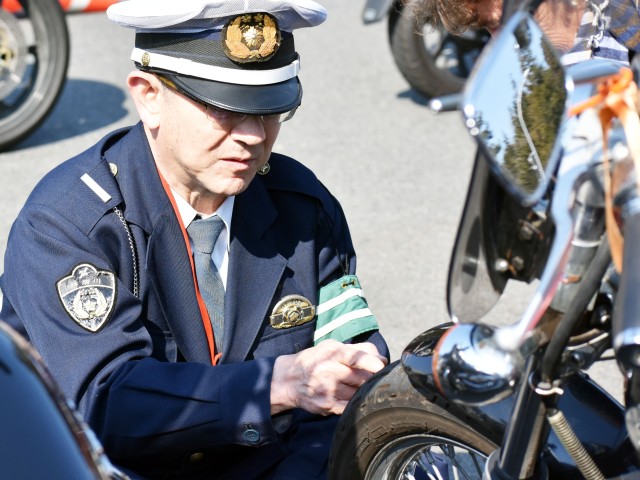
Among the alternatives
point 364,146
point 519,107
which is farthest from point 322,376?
point 364,146

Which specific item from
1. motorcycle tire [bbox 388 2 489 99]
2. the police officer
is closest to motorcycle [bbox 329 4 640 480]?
the police officer

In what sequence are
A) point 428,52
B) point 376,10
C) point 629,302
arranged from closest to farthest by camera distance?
1. point 629,302
2. point 376,10
3. point 428,52

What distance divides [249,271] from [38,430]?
3.11ft

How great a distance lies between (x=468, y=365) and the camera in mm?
1529

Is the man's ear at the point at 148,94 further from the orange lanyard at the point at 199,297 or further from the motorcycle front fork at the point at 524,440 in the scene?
the motorcycle front fork at the point at 524,440

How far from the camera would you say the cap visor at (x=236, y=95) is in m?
2.23

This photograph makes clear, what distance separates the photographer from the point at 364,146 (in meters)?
5.49

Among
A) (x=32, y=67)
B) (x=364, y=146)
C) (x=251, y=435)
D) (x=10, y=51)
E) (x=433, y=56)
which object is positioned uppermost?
(x=251, y=435)

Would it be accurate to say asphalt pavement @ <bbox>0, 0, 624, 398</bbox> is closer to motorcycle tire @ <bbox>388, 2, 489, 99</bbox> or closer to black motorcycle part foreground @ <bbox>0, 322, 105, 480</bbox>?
motorcycle tire @ <bbox>388, 2, 489, 99</bbox>

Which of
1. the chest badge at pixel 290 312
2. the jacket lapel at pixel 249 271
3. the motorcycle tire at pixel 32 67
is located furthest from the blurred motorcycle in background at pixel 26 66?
the chest badge at pixel 290 312

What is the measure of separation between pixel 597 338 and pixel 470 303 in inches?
6.7

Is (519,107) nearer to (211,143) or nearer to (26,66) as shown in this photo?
(211,143)

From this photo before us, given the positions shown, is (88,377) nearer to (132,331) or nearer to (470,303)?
(132,331)

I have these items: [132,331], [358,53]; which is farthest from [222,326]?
[358,53]
